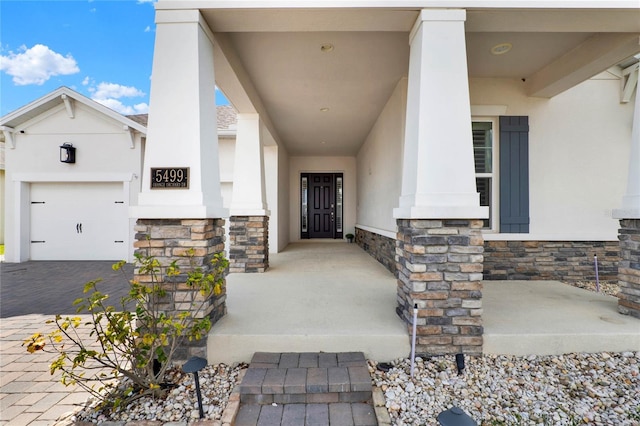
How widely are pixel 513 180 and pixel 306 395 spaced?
3.77 m

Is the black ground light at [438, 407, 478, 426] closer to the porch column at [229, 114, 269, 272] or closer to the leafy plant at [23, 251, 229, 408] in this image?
the leafy plant at [23, 251, 229, 408]

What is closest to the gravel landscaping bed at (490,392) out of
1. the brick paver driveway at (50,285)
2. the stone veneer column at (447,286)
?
the stone veneer column at (447,286)

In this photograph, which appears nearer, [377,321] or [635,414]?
[635,414]

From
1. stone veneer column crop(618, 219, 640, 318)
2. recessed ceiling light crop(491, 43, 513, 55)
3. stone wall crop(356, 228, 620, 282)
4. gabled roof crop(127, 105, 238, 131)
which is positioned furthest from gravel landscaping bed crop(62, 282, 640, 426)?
gabled roof crop(127, 105, 238, 131)

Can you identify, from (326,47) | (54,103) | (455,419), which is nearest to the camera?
(455,419)

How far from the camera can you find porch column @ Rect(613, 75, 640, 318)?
2.48 meters

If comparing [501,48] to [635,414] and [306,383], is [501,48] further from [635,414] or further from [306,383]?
[306,383]

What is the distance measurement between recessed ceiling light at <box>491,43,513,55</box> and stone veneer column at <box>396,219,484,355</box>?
2294 mm

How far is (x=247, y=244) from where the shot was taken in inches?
170

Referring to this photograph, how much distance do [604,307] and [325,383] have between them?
2841 mm

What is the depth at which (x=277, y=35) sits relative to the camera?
2844 mm

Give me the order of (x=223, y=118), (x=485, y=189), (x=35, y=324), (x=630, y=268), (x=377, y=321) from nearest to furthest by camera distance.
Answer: (x=377, y=321), (x=630, y=268), (x=35, y=324), (x=485, y=189), (x=223, y=118)

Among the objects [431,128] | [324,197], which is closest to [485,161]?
[431,128]

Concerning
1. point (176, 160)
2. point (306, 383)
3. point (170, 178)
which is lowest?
point (306, 383)
